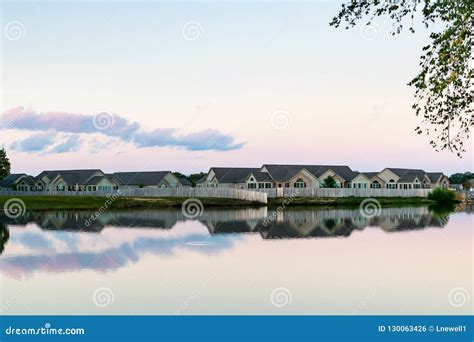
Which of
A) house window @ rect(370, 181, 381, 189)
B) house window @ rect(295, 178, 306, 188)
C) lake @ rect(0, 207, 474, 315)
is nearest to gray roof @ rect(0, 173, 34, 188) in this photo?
house window @ rect(295, 178, 306, 188)

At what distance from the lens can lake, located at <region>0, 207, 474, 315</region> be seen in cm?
1413

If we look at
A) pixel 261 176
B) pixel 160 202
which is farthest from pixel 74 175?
pixel 160 202

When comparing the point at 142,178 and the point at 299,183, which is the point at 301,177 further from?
the point at 142,178

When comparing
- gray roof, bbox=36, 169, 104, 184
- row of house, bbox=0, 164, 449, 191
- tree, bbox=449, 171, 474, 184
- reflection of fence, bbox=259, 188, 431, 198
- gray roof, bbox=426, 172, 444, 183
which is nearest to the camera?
reflection of fence, bbox=259, 188, 431, 198

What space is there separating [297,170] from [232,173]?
11182 mm

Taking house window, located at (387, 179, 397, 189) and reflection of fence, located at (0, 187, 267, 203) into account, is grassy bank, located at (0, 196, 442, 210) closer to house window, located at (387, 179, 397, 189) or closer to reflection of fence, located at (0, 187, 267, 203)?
reflection of fence, located at (0, 187, 267, 203)

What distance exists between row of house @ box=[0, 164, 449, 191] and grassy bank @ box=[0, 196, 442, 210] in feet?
47.6

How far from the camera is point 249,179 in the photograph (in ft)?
295

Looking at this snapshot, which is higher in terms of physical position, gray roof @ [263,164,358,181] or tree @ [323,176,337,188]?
gray roof @ [263,164,358,181]

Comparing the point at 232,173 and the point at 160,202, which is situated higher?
the point at 232,173

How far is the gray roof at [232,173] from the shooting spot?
92.0m

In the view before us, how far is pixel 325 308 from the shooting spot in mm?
13828

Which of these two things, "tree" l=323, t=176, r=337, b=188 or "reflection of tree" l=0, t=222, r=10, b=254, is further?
"tree" l=323, t=176, r=337, b=188

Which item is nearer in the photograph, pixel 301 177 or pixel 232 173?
pixel 301 177
